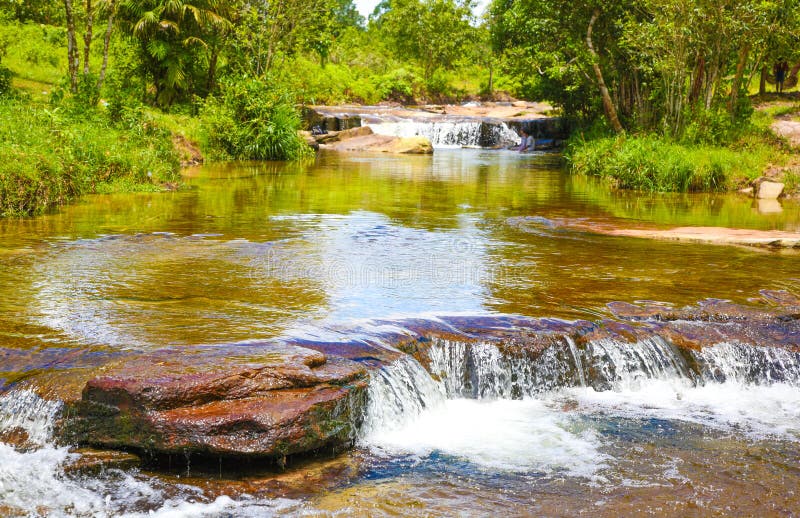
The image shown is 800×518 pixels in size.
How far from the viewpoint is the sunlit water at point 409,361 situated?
4.66 metres

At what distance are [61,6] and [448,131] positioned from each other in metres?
15.6

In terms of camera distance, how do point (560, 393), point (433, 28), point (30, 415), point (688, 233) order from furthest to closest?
point (433, 28) < point (688, 233) < point (560, 393) < point (30, 415)

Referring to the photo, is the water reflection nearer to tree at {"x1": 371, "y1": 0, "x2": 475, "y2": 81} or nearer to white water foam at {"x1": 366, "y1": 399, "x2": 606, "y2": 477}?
white water foam at {"x1": 366, "y1": 399, "x2": 606, "y2": 477}

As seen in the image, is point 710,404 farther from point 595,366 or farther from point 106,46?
point 106,46

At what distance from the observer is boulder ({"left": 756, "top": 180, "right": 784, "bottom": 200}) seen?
17.0 m

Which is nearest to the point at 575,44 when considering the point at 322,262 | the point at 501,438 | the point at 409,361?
the point at 322,262

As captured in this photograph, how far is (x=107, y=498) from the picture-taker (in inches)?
178

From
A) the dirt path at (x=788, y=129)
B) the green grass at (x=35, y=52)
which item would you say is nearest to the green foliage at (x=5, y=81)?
the green grass at (x=35, y=52)

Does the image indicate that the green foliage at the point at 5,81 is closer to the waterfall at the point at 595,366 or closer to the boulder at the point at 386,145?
the boulder at the point at 386,145

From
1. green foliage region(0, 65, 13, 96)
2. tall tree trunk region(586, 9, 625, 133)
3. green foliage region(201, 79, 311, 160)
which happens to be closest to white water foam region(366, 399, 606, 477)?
green foliage region(0, 65, 13, 96)

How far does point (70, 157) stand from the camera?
13.3 metres

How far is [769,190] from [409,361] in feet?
44.6

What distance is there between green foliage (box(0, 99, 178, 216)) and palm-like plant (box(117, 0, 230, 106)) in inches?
275

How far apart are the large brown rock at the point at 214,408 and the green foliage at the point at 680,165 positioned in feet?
47.1
